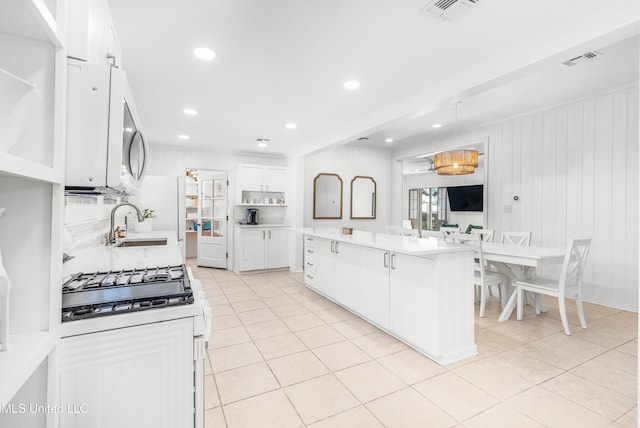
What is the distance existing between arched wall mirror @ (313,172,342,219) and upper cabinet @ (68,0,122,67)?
16.4 feet

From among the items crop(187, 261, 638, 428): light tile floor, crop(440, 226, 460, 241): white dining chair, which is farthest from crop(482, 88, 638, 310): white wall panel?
crop(440, 226, 460, 241): white dining chair

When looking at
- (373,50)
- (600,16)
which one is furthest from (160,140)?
(600,16)

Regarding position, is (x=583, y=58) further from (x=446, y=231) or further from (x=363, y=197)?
(x=363, y=197)

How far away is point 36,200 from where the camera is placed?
0.86m

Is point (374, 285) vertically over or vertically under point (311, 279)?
over

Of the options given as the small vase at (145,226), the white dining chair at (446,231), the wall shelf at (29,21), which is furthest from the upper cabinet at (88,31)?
the white dining chair at (446,231)

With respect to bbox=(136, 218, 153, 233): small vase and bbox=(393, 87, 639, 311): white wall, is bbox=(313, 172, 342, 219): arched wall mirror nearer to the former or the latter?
bbox=(393, 87, 639, 311): white wall

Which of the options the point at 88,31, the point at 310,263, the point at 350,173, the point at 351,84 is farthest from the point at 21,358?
the point at 350,173

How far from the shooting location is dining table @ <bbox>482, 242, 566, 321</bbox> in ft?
9.98

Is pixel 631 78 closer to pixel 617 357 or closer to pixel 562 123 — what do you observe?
pixel 562 123

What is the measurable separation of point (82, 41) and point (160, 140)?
4941mm

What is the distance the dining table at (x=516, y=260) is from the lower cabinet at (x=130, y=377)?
125 inches

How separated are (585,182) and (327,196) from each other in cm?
413

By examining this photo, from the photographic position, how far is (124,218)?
4.12 m
